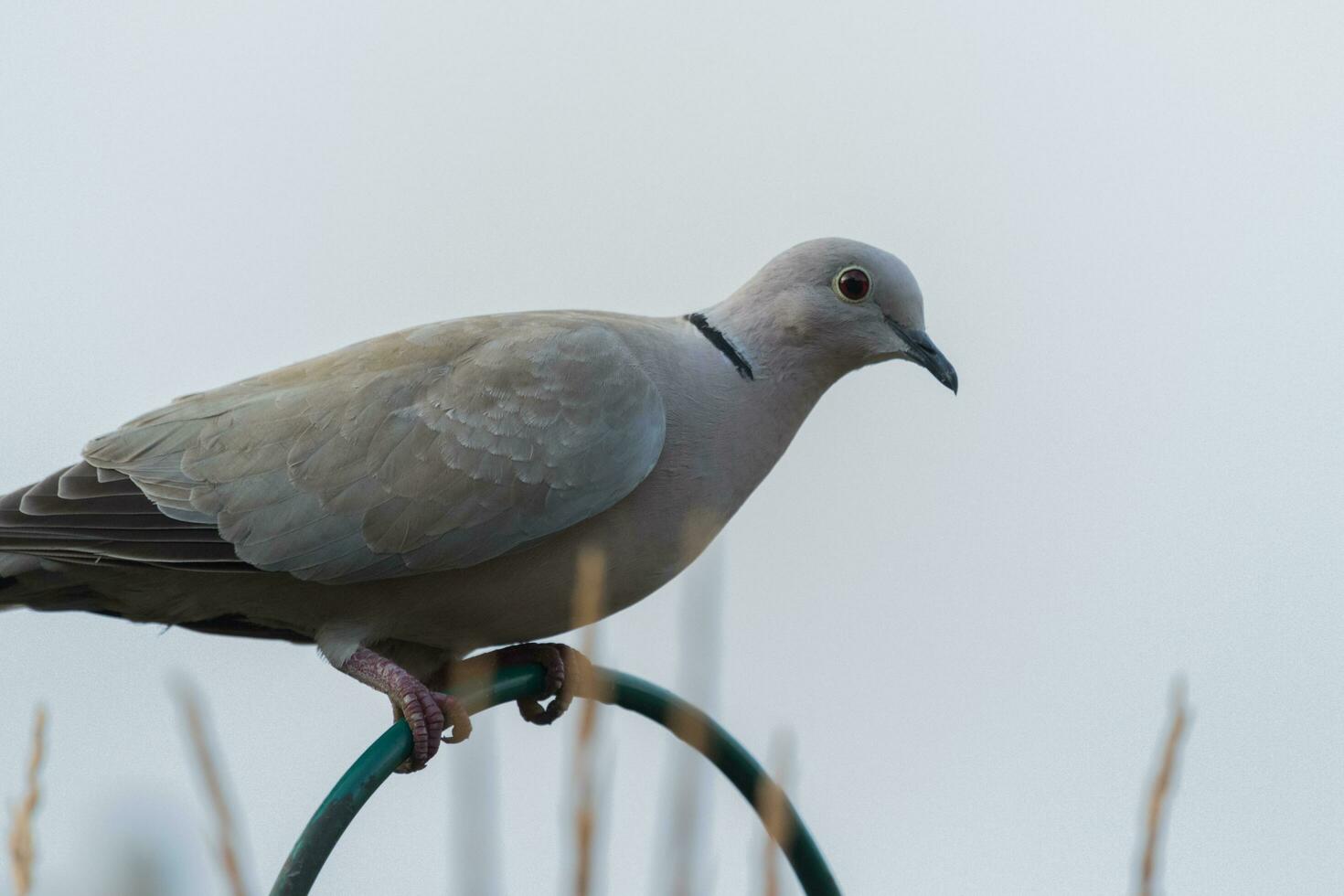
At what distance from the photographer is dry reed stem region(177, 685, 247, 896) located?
1349mm

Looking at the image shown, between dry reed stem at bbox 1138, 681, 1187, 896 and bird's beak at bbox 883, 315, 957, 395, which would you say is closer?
dry reed stem at bbox 1138, 681, 1187, 896

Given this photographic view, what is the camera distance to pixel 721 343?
4324 mm

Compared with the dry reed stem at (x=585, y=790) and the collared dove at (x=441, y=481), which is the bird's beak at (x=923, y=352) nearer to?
the collared dove at (x=441, y=481)

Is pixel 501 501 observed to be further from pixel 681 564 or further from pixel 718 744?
pixel 718 744

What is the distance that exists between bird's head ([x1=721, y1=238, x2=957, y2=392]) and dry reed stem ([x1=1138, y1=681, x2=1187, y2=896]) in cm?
288

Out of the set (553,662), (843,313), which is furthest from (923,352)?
(553,662)

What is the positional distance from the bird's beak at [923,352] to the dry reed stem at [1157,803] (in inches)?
115

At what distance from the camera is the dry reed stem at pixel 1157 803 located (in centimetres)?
139

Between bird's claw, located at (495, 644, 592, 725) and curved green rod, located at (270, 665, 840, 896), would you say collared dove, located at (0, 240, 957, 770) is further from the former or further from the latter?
curved green rod, located at (270, 665, 840, 896)

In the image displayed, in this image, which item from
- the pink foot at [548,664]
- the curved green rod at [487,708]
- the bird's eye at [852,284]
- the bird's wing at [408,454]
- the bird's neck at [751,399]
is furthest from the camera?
the bird's eye at [852,284]

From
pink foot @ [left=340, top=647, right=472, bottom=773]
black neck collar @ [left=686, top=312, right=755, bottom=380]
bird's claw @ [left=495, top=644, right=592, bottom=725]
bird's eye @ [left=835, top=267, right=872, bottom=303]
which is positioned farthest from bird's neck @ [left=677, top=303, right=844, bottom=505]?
pink foot @ [left=340, top=647, right=472, bottom=773]

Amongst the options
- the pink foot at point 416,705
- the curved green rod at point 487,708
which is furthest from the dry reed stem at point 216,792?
the pink foot at point 416,705

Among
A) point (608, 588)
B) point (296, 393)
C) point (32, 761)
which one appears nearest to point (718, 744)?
point (608, 588)

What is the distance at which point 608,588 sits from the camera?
384 cm
